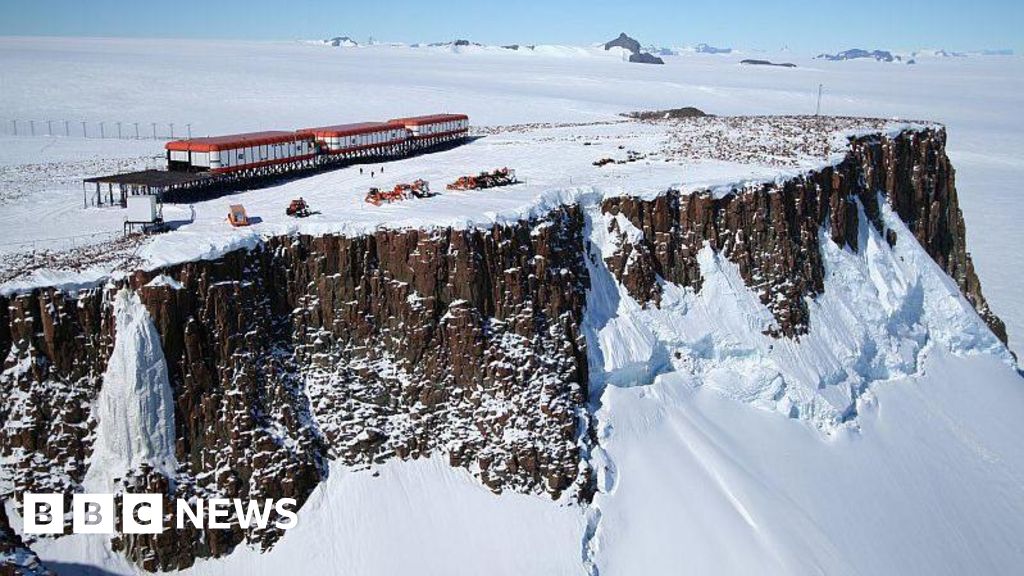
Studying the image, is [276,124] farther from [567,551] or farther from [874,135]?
[567,551]

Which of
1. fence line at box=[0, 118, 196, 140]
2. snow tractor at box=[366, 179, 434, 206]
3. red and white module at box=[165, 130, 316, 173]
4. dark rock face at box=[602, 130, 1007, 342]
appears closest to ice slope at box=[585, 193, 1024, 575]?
dark rock face at box=[602, 130, 1007, 342]

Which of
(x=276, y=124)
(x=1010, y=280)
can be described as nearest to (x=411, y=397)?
(x=1010, y=280)

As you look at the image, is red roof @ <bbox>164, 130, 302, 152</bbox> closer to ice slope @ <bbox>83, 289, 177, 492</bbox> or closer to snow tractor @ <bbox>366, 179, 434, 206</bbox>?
snow tractor @ <bbox>366, 179, 434, 206</bbox>

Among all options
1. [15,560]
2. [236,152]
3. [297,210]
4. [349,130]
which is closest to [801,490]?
[297,210]

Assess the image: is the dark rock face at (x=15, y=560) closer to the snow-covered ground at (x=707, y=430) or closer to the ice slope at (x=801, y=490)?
the snow-covered ground at (x=707, y=430)

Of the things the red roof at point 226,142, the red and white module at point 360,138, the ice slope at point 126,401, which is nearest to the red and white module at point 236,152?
the red roof at point 226,142
